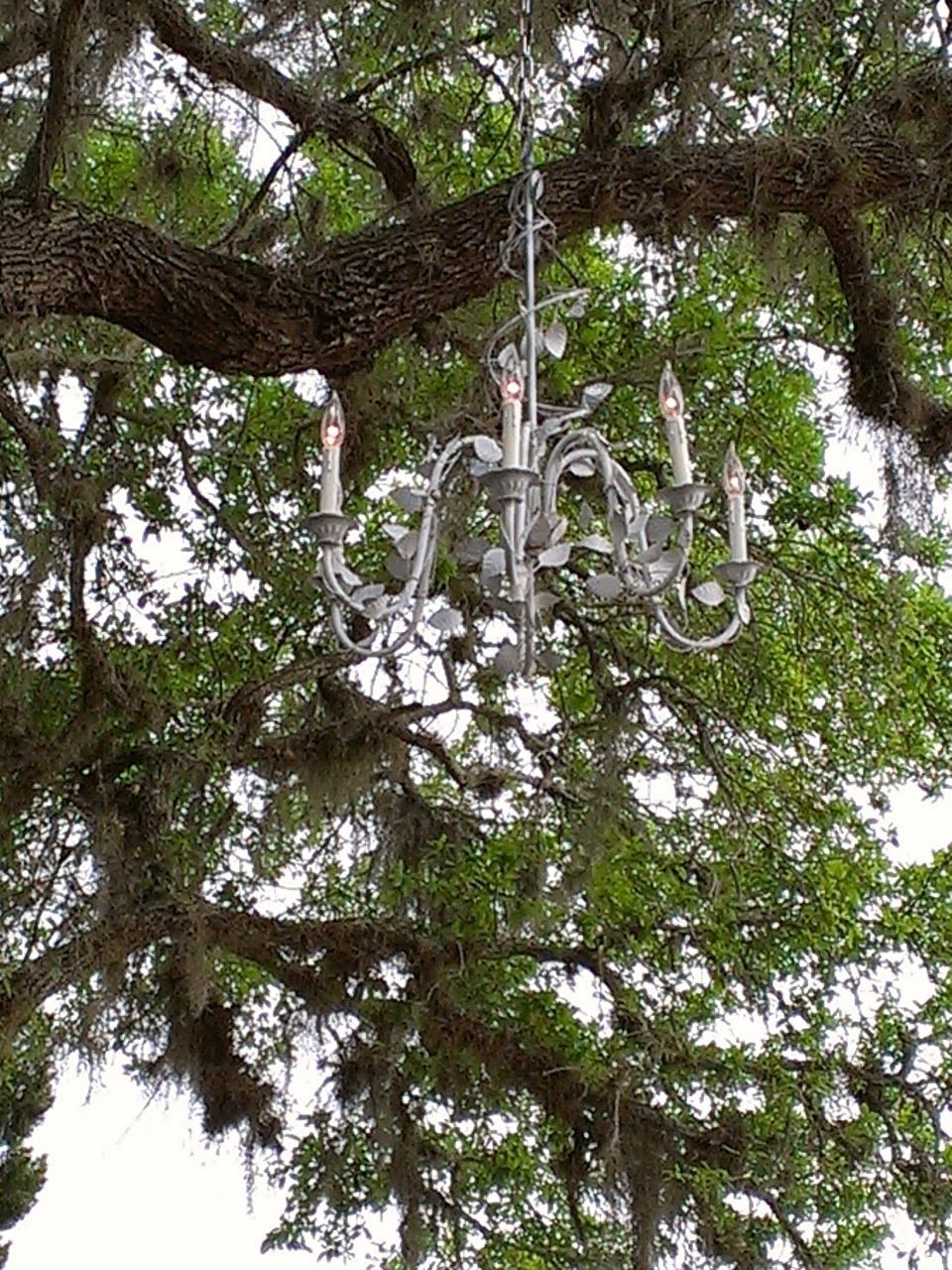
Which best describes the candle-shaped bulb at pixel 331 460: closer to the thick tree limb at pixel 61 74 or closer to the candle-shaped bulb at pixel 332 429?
the candle-shaped bulb at pixel 332 429

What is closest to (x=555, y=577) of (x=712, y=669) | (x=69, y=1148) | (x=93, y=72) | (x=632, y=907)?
(x=712, y=669)

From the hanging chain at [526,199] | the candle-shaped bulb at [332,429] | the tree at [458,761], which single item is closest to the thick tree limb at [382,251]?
the hanging chain at [526,199]

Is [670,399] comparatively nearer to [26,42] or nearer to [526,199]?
[526,199]

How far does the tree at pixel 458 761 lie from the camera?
2.92 m

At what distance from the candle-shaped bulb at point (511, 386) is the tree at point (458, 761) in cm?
104

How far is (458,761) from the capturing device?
151 inches

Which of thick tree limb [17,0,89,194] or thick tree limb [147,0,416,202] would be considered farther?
thick tree limb [147,0,416,202]

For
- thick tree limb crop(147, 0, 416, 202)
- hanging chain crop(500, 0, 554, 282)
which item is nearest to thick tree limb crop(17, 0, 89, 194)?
thick tree limb crop(147, 0, 416, 202)

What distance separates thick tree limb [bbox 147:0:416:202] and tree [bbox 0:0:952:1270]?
1 centimetres

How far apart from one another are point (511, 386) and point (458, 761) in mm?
2380

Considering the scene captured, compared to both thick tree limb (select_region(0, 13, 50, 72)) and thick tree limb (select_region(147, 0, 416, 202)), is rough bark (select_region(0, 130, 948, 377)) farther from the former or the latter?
thick tree limb (select_region(0, 13, 50, 72))

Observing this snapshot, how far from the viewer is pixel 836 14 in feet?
8.84

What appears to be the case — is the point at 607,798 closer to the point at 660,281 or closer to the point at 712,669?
the point at 712,669

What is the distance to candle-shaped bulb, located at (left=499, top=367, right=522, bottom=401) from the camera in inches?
59.9
